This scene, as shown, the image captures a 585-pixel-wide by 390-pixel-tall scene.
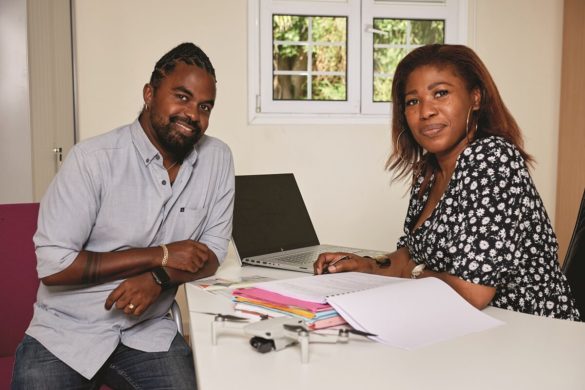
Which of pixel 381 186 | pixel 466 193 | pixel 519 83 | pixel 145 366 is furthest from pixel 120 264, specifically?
pixel 519 83

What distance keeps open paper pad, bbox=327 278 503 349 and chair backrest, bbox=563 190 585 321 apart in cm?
50

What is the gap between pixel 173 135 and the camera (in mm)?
1714

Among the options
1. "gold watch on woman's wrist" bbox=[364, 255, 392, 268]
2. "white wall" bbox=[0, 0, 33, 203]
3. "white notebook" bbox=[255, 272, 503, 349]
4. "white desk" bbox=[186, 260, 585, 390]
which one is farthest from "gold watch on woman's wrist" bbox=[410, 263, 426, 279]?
"white wall" bbox=[0, 0, 33, 203]

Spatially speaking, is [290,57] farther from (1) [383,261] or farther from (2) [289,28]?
(1) [383,261]

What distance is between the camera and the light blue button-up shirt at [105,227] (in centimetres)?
150

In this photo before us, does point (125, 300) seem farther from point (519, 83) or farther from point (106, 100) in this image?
point (519, 83)

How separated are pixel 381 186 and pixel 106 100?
1.64 metres

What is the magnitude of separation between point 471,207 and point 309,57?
2.46 meters

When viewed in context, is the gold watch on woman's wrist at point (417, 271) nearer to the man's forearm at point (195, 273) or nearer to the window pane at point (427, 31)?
the man's forearm at point (195, 273)

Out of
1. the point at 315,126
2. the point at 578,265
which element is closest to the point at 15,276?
the point at 578,265

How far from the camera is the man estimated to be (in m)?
1.48

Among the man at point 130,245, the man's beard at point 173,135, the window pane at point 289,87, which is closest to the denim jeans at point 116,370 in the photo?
the man at point 130,245

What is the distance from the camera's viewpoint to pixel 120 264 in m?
1.52

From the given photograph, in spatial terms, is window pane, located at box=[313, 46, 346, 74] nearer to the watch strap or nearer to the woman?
the woman
